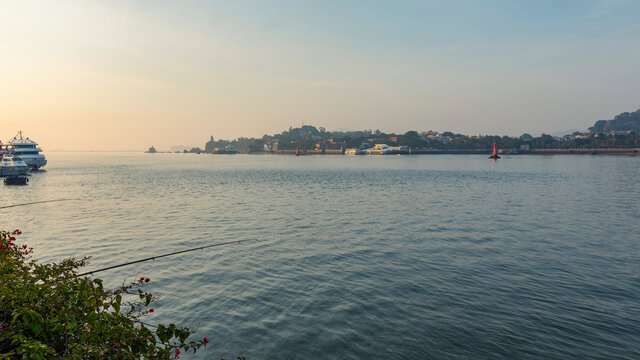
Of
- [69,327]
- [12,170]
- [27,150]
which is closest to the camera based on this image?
[69,327]

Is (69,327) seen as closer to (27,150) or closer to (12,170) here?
(12,170)

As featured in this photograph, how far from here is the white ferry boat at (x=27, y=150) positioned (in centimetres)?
10106

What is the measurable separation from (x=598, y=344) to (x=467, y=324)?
156 inches

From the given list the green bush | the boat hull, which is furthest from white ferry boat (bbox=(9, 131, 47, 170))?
the green bush

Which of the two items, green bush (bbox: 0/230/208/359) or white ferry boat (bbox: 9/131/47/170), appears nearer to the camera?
green bush (bbox: 0/230/208/359)

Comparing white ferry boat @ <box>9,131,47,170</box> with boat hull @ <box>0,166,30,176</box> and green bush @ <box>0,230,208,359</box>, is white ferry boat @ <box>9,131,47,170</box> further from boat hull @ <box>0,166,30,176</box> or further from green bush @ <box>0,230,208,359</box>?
green bush @ <box>0,230,208,359</box>

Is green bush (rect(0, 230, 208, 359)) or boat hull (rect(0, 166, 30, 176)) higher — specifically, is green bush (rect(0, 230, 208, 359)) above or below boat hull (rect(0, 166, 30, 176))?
below

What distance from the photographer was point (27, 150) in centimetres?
10506

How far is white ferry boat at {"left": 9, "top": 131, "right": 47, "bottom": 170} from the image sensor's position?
332ft

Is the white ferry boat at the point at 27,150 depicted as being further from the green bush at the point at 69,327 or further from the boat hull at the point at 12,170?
the green bush at the point at 69,327

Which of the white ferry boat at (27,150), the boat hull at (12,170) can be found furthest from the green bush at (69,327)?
the white ferry boat at (27,150)

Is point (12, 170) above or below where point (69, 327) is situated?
above

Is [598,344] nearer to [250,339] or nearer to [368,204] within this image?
[250,339]

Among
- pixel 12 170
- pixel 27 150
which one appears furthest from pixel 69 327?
pixel 27 150
